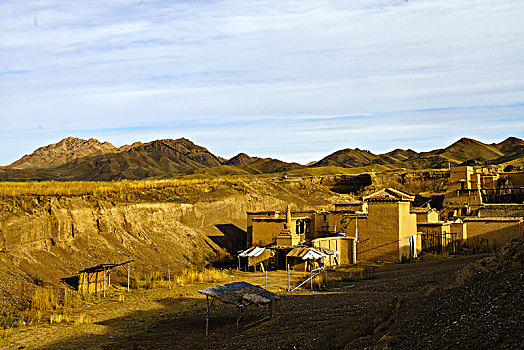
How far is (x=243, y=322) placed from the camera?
58.4ft

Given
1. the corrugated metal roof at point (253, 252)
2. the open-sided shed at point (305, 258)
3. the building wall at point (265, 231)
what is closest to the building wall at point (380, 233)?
the open-sided shed at point (305, 258)

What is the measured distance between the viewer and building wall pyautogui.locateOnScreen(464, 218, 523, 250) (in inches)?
1191

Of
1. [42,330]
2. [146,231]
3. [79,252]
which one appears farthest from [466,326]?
[146,231]

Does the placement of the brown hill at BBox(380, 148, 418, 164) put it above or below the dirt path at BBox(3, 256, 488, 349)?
above


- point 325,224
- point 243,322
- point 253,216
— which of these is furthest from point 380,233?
point 243,322

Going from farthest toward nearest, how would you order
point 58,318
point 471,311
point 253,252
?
point 253,252
point 58,318
point 471,311

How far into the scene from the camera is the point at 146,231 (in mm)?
35656

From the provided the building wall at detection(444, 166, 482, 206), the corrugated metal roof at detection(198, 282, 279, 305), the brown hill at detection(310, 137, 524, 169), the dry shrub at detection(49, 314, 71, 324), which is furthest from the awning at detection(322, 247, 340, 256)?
the brown hill at detection(310, 137, 524, 169)

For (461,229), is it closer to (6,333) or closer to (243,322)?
(243,322)

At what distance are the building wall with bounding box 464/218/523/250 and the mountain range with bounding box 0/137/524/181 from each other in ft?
294

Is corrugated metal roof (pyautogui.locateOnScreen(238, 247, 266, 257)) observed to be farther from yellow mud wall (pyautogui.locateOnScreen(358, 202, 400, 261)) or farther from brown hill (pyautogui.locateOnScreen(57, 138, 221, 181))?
brown hill (pyautogui.locateOnScreen(57, 138, 221, 181))

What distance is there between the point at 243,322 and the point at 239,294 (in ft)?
3.04

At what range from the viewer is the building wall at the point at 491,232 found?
30250 millimetres

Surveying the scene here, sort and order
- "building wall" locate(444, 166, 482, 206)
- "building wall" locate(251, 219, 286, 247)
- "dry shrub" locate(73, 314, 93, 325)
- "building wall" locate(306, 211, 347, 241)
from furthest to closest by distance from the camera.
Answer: "building wall" locate(444, 166, 482, 206) → "building wall" locate(251, 219, 286, 247) → "building wall" locate(306, 211, 347, 241) → "dry shrub" locate(73, 314, 93, 325)
